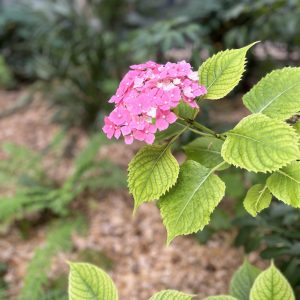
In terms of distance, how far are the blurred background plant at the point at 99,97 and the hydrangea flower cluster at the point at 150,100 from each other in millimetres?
681

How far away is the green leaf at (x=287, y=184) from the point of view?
819 millimetres

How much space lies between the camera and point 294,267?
4.67 feet

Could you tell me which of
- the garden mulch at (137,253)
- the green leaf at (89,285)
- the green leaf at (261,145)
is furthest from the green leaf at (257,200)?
the garden mulch at (137,253)

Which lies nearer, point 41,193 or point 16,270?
point 16,270

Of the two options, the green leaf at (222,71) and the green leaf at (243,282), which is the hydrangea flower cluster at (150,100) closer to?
the green leaf at (222,71)

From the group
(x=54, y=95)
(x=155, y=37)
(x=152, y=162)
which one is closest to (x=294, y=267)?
(x=152, y=162)

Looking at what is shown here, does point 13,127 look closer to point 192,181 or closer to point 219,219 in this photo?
point 219,219

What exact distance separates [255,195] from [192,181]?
0.13m

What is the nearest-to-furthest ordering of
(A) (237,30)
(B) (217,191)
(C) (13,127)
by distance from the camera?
(B) (217,191)
(A) (237,30)
(C) (13,127)

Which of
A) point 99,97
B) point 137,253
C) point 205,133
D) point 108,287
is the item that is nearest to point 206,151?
point 205,133

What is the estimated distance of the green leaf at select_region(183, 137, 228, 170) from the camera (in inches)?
40.1

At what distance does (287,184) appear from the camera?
2.76 feet

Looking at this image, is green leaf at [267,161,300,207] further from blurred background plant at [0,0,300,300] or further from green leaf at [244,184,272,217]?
blurred background plant at [0,0,300,300]

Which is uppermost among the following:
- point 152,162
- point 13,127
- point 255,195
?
point 152,162
